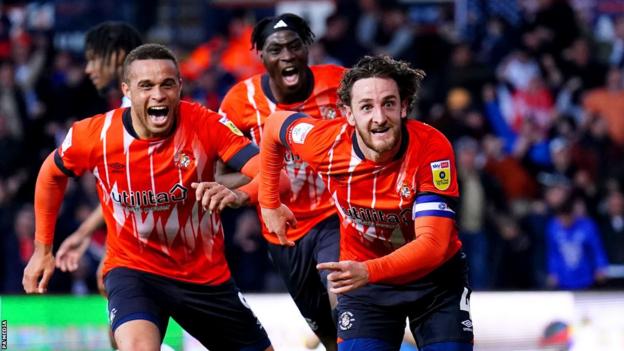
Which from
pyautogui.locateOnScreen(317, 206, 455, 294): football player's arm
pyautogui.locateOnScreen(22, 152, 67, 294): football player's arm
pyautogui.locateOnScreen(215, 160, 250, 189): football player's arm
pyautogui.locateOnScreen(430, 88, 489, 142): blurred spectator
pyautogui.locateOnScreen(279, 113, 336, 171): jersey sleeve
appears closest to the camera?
pyautogui.locateOnScreen(317, 206, 455, 294): football player's arm

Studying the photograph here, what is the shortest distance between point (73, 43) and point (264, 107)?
8.02 m

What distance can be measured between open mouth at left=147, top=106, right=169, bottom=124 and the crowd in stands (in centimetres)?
562

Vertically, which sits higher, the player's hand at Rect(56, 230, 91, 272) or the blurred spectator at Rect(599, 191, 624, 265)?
the player's hand at Rect(56, 230, 91, 272)

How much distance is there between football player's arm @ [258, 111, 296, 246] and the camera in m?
6.98

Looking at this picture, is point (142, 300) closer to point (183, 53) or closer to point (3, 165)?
point (3, 165)

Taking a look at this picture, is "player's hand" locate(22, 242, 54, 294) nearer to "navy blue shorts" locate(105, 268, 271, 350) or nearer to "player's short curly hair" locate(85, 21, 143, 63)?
"navy blue shorts" locate(105, 268, 271, 350)

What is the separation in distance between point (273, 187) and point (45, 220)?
1.43 m

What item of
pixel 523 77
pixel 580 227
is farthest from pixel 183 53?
pixel 580 227

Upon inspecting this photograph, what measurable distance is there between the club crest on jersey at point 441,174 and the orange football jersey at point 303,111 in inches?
61.9

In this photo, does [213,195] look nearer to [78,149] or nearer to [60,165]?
[78,149]

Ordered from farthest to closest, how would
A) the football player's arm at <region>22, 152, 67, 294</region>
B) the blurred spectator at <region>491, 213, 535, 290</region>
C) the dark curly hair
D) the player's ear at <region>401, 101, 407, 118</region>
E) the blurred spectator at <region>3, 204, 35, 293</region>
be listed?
1. the blurred spectator at <region>491, 213, 535, 290</region>
2. the blurred spectator at <region>3, 204, 35, 293</region>
3. the dark curly hair
4. the football player's arm at <region>22, 152, 67, 294</region>
5. the player's ear at <region>401, 101, 407, 118</region>

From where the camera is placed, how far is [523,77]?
1513 cm

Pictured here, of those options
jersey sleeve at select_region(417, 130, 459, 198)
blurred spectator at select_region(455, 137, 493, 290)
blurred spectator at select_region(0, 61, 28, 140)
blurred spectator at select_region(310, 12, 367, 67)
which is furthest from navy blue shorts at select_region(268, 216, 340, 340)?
blurred spectator at select_region(0, 61, 28, 140)

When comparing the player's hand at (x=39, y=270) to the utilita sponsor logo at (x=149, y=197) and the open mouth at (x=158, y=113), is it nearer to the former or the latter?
the utilita sponsor logo at (x=149, y=197)
